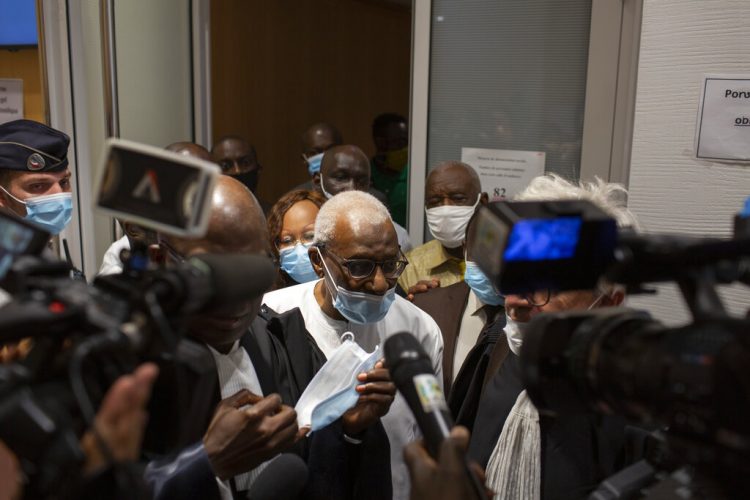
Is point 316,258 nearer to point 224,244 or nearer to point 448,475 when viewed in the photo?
point 224,244

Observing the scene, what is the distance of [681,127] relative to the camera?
2383 millimetres

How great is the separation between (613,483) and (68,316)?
0.81m

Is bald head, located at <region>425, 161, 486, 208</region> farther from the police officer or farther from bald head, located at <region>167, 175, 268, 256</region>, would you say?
bald head, located at <region>167, 175, 268, 256</region>

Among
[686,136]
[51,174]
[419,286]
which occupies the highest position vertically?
[686,136]

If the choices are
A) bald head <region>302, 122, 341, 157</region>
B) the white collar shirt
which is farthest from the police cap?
bald head <region>302, 122, 341, 157</region>

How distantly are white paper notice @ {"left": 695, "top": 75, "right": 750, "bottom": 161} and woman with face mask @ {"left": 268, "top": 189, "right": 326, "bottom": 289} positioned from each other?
140 cm

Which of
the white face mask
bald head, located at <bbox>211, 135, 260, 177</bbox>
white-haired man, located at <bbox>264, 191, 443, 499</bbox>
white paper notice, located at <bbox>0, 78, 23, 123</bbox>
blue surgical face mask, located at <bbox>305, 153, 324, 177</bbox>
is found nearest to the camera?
white-haired man, located at <bbox>264, 191, 443, 499</bbox>

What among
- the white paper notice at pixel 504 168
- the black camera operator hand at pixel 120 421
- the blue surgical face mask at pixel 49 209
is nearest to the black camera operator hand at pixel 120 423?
the black camera operator hand at pixel 120 421

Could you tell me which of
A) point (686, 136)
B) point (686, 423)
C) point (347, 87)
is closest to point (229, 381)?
point (686, 423)

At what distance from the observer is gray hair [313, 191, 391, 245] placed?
2.04 m

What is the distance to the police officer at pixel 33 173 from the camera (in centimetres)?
221

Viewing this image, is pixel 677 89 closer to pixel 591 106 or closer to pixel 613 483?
pixel 591 106

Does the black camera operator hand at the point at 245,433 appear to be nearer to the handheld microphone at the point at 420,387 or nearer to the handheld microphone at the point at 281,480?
the handheld microphone at the point at 281,480

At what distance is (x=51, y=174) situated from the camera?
229 centimetres
